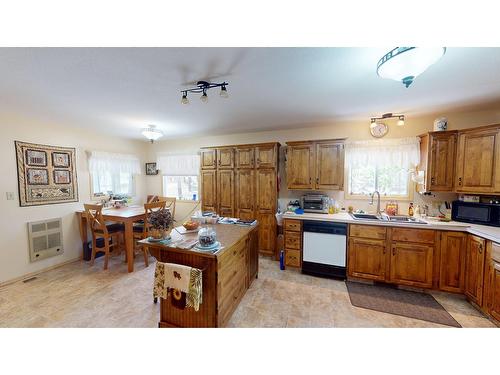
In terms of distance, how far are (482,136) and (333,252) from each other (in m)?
2.26

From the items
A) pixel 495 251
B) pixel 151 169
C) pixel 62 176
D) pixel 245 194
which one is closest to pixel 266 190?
pixel 245 194

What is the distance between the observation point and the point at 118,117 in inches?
112

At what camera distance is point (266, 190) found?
3.41 m

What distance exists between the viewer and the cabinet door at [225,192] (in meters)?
3.65

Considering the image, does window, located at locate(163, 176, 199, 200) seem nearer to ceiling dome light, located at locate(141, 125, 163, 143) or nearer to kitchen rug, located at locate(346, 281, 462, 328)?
ceiling dome light, located at locate(141, 125, 163, 143)

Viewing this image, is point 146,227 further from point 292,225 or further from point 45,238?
point 292,225

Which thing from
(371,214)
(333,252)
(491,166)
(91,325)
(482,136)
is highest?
(482,136)

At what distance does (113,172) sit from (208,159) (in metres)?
2.16

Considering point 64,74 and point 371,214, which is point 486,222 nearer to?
point 371,214

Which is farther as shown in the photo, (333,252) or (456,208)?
(333,252)

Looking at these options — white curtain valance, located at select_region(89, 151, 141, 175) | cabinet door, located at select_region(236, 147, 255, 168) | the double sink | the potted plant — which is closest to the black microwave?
the double sink
